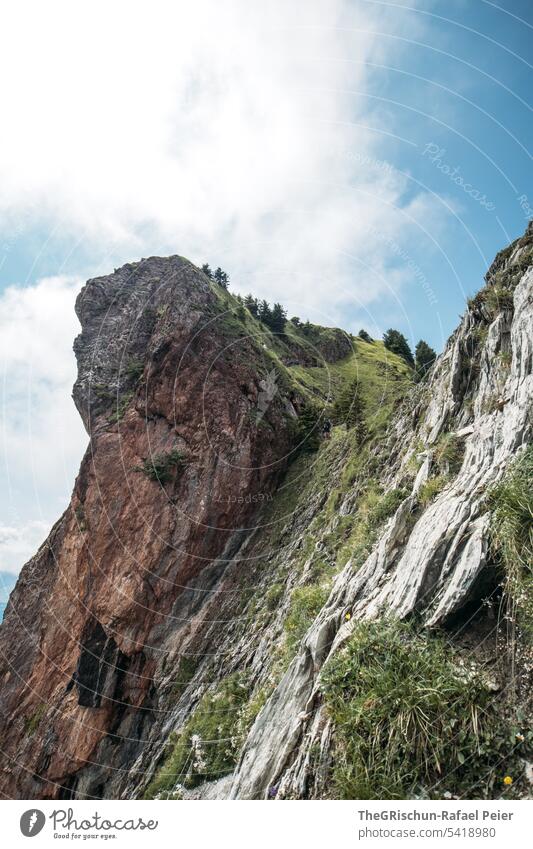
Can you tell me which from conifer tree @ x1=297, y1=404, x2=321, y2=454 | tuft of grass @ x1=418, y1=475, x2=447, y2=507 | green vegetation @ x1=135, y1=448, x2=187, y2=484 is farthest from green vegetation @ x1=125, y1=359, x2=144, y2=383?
tuft of grass @ x1=418, y1=475, x2=447, y2=507

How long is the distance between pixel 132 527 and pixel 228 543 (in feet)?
19.4

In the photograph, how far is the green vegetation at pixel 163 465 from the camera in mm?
26031

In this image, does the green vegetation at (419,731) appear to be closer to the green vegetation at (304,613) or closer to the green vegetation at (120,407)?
the green vegetation at (304,613)

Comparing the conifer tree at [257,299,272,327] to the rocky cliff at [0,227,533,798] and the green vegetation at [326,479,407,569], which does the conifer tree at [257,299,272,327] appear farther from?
the green vegetation at [326,479,407,569]

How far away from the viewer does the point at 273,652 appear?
12875 millimetres

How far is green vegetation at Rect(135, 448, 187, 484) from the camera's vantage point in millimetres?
26031

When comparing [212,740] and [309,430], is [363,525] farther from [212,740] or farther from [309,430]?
[309,430]

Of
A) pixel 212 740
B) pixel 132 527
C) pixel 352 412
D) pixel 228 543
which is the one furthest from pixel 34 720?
pixel 352 412

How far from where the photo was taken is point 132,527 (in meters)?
25.3

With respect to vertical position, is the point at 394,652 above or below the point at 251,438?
below
